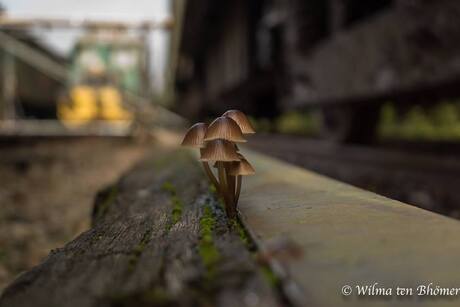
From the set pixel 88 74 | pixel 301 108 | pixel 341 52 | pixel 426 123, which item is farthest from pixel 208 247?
pixel 88 74

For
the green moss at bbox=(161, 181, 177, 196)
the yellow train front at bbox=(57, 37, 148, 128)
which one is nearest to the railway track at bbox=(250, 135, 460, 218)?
the green moss at bbox=(161, 181, 177, 196)

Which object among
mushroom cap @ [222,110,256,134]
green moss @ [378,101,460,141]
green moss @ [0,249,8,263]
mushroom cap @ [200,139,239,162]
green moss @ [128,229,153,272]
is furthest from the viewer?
green moss @ [378,101,460,141]

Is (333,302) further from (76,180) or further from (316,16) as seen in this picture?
(76,180)

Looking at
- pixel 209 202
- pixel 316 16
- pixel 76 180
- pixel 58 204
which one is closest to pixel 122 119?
pixel 76 180

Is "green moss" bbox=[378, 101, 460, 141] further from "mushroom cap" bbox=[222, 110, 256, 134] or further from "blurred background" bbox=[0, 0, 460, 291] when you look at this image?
"mushroom cap" bbox=[222, 110, 256, 134]

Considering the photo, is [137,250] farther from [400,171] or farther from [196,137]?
[400,171]
